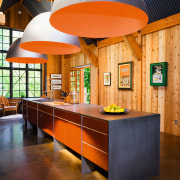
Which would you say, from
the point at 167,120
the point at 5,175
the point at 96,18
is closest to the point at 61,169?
the point at 5,175

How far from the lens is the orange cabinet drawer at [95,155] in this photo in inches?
88.6

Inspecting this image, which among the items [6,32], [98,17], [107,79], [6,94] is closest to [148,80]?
[107,79]

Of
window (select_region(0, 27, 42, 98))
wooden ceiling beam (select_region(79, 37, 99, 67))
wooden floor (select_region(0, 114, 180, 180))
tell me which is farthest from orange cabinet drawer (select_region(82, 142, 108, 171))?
window (select_region(0, 27, 42, 98))

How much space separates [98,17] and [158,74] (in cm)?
349

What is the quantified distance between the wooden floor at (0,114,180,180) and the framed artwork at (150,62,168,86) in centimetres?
140

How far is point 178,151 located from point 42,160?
98.3 inches

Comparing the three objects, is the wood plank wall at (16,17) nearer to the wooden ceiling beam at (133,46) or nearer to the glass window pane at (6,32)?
the glass window pane at (6,32)

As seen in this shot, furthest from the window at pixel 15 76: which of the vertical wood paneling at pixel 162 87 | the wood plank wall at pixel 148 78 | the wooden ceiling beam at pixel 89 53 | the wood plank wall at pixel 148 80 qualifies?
the vertical wood paneling at pixel 162 87

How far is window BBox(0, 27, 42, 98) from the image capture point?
881cm

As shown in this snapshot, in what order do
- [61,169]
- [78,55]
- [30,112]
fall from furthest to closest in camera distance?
[78,55], [30,112], [61,169]

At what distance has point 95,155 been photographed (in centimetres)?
242

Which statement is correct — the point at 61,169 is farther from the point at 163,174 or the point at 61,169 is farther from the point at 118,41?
the point at 118,41

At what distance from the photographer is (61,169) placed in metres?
2.85

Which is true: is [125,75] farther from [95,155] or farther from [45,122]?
[95,155]
